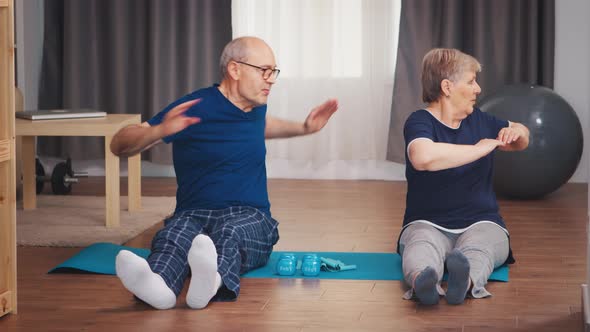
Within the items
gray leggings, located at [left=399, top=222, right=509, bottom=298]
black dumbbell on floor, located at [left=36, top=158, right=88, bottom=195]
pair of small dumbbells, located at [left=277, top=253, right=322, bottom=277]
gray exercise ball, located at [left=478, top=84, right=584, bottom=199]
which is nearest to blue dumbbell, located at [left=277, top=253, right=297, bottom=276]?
pair of small dumbbells, located at [left=277, top=253, right=322, bottom=277]

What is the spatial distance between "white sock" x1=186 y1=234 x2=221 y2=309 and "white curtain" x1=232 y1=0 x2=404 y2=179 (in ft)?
10.5

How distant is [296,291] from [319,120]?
0.63 m

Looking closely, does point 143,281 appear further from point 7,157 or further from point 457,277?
point 457,277

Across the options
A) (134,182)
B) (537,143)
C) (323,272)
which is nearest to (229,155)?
(323,272)

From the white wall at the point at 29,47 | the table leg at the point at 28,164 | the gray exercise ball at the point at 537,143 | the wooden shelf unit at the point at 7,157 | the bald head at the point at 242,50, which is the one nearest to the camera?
A: the wooden shelf unit at the point at 7,157

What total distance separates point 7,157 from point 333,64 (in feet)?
11.5

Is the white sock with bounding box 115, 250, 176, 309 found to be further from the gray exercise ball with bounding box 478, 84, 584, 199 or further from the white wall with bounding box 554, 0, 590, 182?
the white wall with bounding box 554, 0, 590, 182

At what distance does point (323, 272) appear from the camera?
3.46 m

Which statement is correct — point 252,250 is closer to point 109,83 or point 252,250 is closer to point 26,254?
point 26,254

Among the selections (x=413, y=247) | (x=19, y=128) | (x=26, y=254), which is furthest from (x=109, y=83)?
(x=413, y=247)

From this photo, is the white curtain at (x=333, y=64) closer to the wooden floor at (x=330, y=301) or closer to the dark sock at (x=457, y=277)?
the wooden floor at (x=330, y=301)

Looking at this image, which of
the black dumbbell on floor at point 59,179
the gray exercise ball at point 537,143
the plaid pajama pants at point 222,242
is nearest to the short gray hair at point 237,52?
the plaid pajama pants at point 222,242

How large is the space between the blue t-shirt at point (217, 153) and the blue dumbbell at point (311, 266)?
0.93 ft

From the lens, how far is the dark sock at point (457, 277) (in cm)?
288
